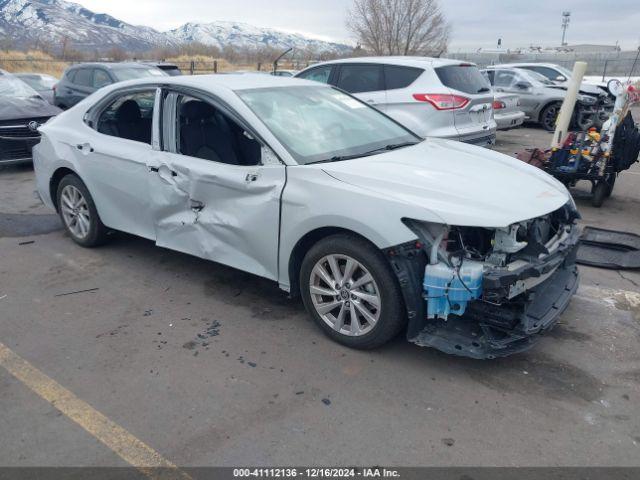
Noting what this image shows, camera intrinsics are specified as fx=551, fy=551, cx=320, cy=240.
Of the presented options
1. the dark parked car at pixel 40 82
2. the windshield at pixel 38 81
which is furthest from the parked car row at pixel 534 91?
the windshield at pixel 38 81

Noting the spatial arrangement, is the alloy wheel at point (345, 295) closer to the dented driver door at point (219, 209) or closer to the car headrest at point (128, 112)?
the dented driver door at point (219, 209)

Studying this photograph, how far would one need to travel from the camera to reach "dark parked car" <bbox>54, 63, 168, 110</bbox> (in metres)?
11.6

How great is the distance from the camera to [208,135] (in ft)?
15.0

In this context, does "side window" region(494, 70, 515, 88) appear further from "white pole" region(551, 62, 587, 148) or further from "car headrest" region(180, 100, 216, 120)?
"car headrest" region(180, 100, 216, 120)

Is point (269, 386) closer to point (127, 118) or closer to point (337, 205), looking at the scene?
point (337, 205)

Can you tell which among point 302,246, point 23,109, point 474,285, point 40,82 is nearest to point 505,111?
point 23,109

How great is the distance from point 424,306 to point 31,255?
13.3ft

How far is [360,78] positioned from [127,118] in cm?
460

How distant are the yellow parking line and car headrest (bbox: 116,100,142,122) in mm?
2393

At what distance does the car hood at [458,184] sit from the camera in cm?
321

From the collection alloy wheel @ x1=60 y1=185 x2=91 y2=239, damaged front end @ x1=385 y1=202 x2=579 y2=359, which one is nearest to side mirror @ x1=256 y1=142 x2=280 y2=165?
damaged front end @ x1=385 y1=202 x2=579 y2=359

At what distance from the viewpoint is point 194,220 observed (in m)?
4.27

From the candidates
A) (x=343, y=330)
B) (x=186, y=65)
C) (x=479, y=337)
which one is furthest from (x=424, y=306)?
(x=186, y=65)

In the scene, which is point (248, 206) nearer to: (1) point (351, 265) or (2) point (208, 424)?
(1) point (351, 265)
